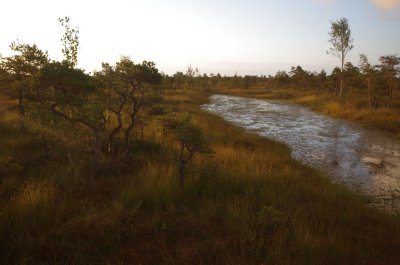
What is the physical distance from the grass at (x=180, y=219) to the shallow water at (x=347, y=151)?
184 cm

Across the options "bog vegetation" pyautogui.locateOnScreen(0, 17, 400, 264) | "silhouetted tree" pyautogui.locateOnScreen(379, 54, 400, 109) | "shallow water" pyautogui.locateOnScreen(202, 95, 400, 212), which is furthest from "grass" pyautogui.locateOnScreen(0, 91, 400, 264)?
"silhouetted tree" pyautogui.locateOnScreen(379, 54, 400, 109)

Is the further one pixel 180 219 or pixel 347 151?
pixel 347 151

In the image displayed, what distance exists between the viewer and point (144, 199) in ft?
18.3

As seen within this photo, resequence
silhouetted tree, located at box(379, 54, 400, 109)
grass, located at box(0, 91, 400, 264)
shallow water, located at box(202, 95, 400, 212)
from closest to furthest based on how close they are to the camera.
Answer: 1. grass, located at box(0, 91, 400, 264)
2. shallow water, located at box(202, 95, 400, 212)
3. silhouetted tree, located at box(379, 54, 400, 109)

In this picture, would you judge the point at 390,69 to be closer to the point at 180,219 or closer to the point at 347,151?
the point at 347,151

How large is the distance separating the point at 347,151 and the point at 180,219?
35.5 ft

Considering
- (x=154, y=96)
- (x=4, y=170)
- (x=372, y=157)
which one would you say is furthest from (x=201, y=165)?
(x=372, y=157)

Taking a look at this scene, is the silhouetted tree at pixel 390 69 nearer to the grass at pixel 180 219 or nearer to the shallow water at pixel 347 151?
the shallow water at pixel 347 151

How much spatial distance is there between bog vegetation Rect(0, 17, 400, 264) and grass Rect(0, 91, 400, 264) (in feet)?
0.07

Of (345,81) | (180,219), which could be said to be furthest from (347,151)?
(345,81)

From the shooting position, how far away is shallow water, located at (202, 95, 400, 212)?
29.3 feet

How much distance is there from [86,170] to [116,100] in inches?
75.8

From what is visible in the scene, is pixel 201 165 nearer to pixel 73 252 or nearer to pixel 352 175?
pixel 73 252

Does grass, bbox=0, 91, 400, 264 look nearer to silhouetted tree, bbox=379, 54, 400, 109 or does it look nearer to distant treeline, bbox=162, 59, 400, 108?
distant treeline, bbox=162, 59, 400, 108
